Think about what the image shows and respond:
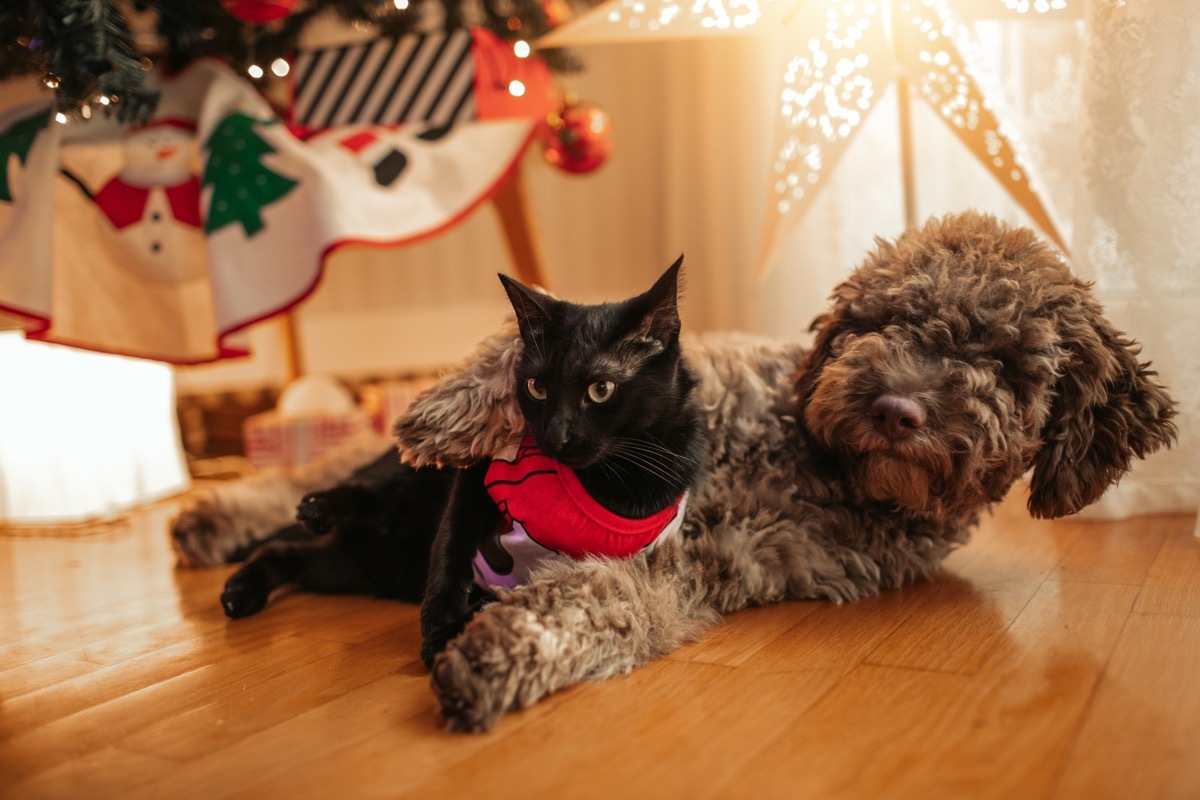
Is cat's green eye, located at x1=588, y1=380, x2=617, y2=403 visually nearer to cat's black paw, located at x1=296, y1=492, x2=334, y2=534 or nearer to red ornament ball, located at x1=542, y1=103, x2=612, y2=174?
cat's black paw, located at x1=296, y1=492, x2=334, y2=534

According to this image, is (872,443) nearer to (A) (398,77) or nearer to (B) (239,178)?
(B) (239,178)

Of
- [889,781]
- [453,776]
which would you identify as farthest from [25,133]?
[889,781]

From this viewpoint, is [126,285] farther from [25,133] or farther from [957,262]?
[957,262]

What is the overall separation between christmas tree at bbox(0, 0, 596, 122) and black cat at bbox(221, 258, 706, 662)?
0.91 m

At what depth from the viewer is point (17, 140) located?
1.79 metres

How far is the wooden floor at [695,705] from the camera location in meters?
0.81

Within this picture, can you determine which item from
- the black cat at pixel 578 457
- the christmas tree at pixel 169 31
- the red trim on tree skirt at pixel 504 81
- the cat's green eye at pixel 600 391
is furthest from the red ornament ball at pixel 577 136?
the cat's green eye at pixel 600 391

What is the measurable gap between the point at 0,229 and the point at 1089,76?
1.91 metres

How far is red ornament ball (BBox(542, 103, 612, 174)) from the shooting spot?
2451mm

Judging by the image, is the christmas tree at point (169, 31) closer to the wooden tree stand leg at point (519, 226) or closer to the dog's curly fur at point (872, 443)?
the wooden tree stand leg at point (519, 226)

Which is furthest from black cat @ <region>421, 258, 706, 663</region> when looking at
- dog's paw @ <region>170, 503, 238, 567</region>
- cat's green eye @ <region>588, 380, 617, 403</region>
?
dog's paw @ <region>170, 503, 238, 567</region>

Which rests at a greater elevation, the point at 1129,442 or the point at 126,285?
the point at 126,285

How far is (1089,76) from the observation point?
152cm

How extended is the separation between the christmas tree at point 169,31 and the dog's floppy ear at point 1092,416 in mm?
1485
